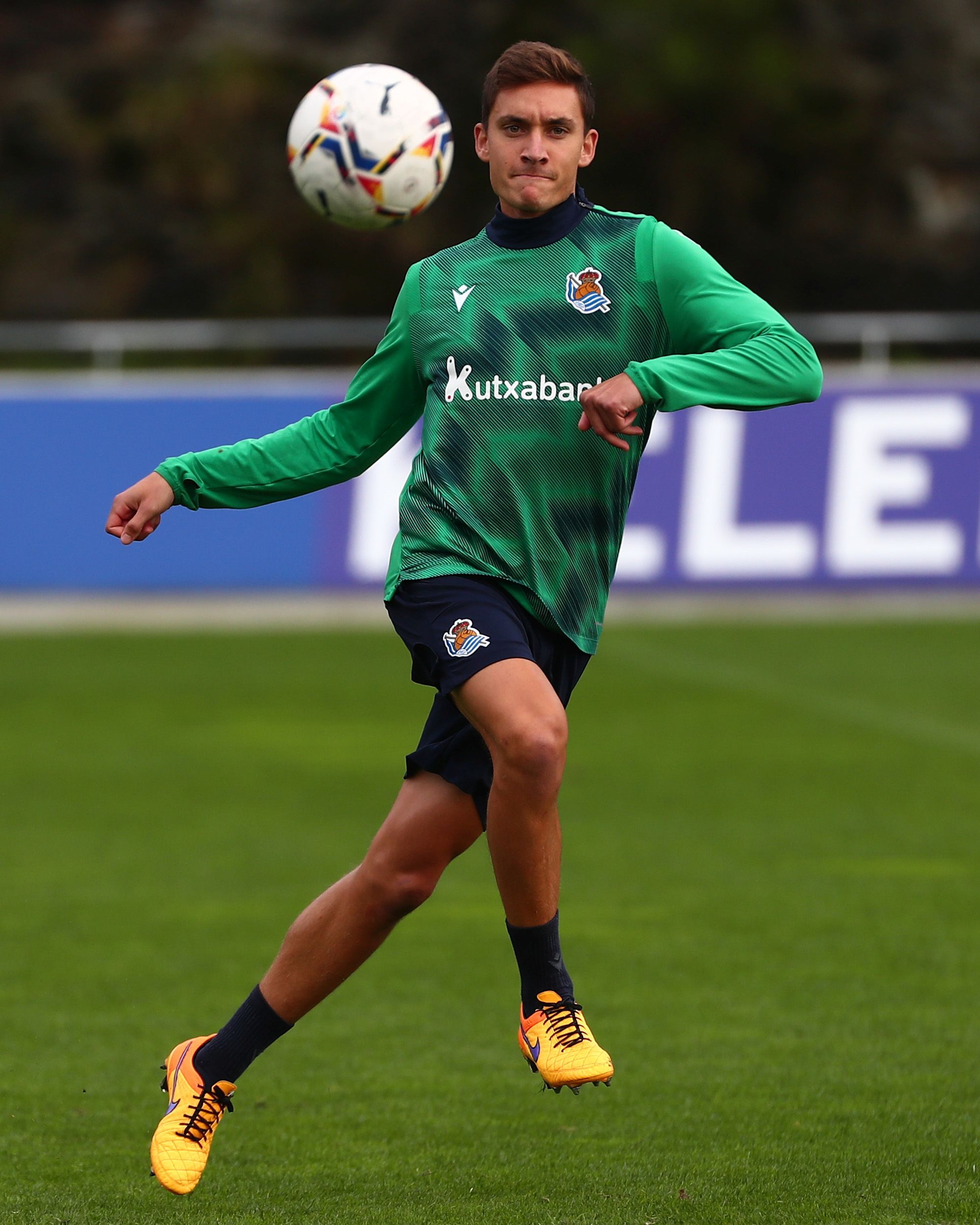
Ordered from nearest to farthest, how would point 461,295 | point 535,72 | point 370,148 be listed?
point 535,72 < point 461,295 < point 370,148

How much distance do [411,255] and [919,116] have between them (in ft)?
23.7

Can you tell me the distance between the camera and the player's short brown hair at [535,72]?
4.36 meters

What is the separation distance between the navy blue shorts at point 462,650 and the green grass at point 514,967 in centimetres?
91

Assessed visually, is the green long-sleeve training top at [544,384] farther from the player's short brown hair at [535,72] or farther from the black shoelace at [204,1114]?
the black shoelace at [204,1114]

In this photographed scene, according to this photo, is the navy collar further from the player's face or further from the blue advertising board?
the blue advertising board

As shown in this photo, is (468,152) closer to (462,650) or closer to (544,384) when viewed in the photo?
(544,384)

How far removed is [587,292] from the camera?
14.4ft

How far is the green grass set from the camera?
4.54 meters

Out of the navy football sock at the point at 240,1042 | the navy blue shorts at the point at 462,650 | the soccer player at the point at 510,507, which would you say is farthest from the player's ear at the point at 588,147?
the navy football sock at the point at 240,1042

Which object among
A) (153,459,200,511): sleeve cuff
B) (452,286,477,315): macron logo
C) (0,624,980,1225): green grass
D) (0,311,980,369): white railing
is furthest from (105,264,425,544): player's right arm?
(0,311,980,369): white railing

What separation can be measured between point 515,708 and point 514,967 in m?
2.75

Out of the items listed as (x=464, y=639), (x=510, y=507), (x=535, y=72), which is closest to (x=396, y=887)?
(x=464, y=639)

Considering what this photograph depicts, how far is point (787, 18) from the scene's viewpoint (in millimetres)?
26859

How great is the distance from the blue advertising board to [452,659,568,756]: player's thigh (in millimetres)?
11225
